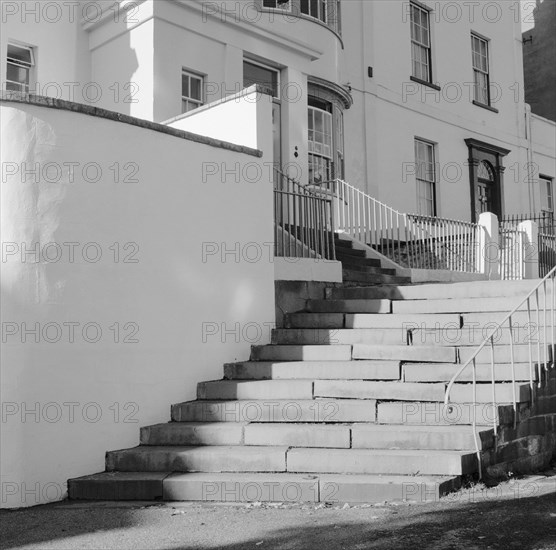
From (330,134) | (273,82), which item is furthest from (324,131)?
(273,82)

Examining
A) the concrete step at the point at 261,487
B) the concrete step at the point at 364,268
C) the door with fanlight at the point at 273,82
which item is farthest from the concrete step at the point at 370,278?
the concrete step at the point at 261,487

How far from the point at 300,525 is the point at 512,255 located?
9175 millimetres

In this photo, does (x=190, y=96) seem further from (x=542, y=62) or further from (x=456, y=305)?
(x=542, y=62)

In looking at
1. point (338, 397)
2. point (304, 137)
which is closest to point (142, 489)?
point (338, 397)

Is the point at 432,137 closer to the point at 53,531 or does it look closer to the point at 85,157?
the point at 85,157

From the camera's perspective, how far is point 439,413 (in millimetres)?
6602

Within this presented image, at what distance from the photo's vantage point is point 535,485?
6188 millimetres

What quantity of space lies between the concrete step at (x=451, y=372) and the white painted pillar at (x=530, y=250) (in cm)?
688

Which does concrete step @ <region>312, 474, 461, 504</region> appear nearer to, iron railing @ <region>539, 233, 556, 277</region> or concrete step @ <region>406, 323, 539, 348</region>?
concrete step @ <region>406, 323, 539, 348</region>

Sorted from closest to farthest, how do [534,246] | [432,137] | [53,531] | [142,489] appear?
[53,531] < [142,489] < [534,246] < [432,137]

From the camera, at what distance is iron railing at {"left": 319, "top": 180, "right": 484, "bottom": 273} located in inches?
504

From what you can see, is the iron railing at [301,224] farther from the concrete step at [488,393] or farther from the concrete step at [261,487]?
the concrete step at [261,487]

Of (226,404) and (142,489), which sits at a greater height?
(226,404)

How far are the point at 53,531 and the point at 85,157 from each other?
3.23 m
